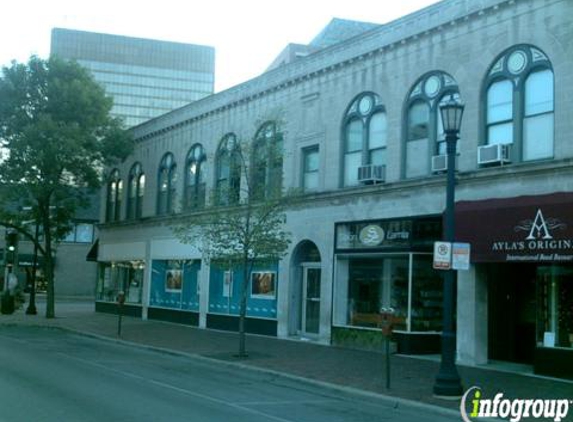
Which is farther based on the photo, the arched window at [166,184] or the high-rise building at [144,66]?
the high-rise building at [144,66]

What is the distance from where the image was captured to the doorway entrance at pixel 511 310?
59.1 feet

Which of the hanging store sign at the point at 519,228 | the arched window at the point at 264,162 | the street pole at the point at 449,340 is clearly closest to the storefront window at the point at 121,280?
the arched window at the point at 264,162

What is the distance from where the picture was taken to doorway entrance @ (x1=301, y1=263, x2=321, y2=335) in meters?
23.0

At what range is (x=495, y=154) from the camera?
1686 cm

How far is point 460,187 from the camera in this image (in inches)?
703

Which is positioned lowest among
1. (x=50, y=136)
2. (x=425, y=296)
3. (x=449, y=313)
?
(x=449, y=313)

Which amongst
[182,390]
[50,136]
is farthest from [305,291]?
[50,136]

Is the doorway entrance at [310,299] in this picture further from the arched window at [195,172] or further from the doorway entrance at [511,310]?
the arched window at [195,172]

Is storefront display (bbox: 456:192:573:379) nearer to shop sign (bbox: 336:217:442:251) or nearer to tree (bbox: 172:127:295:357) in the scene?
shop sign (bbox: 336:217:442:251)

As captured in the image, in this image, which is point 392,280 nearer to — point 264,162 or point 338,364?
point 338,364

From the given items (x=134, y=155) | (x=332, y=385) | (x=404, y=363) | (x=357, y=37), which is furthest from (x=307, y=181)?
(x=134, y=155)

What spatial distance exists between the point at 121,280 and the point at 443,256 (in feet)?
84.5

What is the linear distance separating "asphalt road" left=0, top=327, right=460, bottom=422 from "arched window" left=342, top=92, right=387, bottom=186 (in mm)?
7327

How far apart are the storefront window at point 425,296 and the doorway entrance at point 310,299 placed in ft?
13.7
